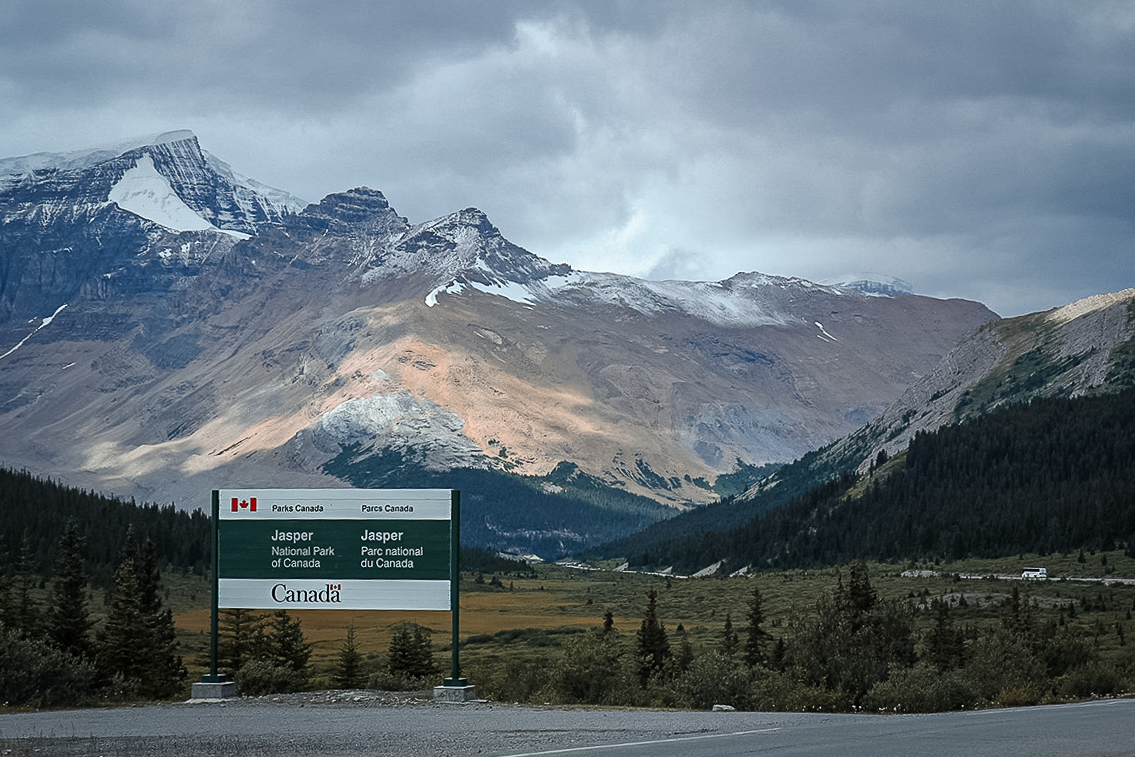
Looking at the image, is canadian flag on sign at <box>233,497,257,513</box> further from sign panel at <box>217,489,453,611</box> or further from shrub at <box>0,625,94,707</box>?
shrub at <box>0,625,94,707</box>

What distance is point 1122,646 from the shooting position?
222ft

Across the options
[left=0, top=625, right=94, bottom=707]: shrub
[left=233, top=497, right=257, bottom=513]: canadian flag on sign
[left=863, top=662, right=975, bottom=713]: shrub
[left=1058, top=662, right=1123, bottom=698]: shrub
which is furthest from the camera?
[left=233, top=497, right=257, bottom=513]: canadian flag on sign

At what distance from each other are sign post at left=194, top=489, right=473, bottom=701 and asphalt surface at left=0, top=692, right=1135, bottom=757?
4.12 meters

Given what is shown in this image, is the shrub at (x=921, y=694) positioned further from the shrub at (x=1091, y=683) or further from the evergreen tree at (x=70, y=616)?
the evergreen tree at (x=70, y=616)

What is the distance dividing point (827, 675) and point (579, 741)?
22037 millimetres

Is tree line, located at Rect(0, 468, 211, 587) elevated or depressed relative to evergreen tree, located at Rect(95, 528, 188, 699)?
elevated

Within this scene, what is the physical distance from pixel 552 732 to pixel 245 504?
603 inches

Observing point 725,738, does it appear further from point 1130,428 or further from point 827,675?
point 1130,428

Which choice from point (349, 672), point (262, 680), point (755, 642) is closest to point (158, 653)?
point (349, 672)

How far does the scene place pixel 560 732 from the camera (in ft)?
78.0

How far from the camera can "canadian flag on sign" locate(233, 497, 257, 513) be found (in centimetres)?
3569

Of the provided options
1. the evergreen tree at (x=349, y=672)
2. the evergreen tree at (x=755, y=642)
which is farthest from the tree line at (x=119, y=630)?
the evergreen tree at (x=755, y=642)

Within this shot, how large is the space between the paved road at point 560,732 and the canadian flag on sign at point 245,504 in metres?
6.57

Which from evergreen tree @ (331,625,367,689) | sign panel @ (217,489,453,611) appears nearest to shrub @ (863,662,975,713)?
sign panel @ (217,489,453,611)
